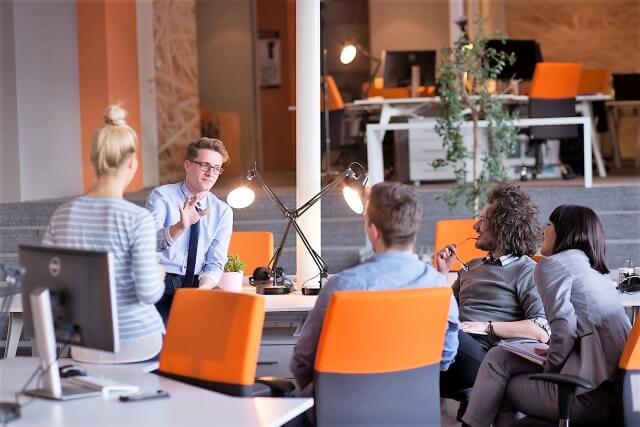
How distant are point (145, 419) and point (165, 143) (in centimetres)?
957

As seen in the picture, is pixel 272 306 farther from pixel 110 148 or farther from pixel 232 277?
pixel 110 148

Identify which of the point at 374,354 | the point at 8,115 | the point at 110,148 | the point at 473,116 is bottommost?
the point at 374,354

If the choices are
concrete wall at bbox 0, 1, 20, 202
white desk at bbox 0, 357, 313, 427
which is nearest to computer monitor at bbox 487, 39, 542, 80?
concrete wall at bbox 0, 1, 20, 202

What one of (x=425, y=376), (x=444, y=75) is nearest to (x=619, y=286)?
(x=425, y=376)

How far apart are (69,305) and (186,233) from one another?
5.79 feet

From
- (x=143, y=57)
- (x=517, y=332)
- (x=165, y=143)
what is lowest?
(x=517, y=332)

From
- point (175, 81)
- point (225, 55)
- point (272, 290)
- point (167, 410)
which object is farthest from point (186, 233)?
point (225, 55)

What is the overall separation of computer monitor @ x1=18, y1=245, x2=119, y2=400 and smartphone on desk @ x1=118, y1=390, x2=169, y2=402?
134mm

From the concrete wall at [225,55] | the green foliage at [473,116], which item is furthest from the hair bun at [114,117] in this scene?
the concrete wall at [225,55]

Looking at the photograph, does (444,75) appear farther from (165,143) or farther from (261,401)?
(261,401)

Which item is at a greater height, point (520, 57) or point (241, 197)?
point (520, 57)

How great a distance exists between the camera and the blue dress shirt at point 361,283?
129 inches

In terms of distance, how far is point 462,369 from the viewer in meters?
4.36

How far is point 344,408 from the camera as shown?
123 inches
